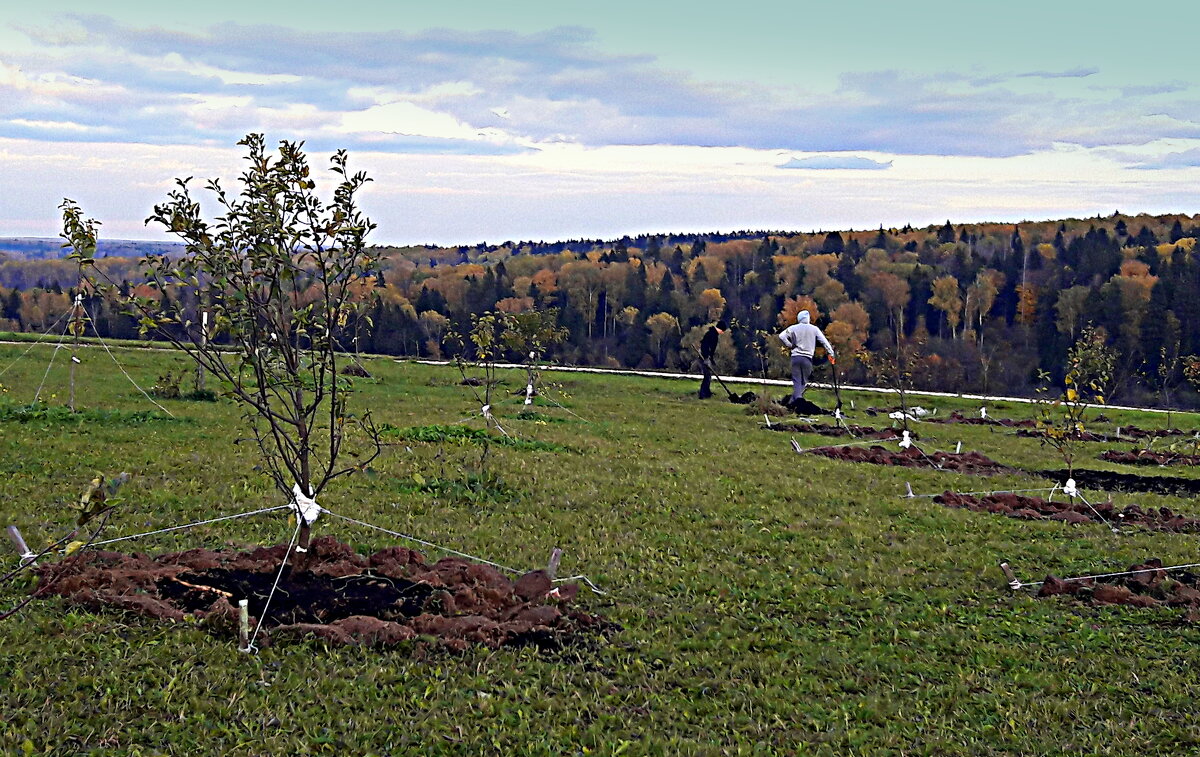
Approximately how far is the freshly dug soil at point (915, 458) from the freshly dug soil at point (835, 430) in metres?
2.92

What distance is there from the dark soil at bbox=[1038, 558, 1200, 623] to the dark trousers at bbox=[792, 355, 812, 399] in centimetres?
1827

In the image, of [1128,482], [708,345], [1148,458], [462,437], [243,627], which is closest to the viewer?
[243,627]

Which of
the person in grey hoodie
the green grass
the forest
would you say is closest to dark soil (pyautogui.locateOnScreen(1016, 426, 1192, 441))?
the person in grey hoodie

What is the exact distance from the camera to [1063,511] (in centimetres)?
1303

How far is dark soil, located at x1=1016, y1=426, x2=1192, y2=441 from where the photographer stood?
80.3ft

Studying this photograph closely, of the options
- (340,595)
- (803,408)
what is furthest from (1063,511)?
(803,408)

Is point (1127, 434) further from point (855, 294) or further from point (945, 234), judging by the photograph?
point (945, 234)

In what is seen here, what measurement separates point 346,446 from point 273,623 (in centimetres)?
934

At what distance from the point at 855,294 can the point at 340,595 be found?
95.2 m

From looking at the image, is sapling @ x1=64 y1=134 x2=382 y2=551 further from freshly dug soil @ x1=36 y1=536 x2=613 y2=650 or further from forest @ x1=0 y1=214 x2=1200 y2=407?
forest @ x1=0 y1=214 x2=1200 y2=407

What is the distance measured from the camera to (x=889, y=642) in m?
7.79

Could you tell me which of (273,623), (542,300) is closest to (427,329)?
(542,300)

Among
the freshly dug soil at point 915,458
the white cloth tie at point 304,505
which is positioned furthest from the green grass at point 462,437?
the white cloth tie at point 304,505

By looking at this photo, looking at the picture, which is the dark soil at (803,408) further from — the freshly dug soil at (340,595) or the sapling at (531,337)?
the freshly dug soil at (340,595)
